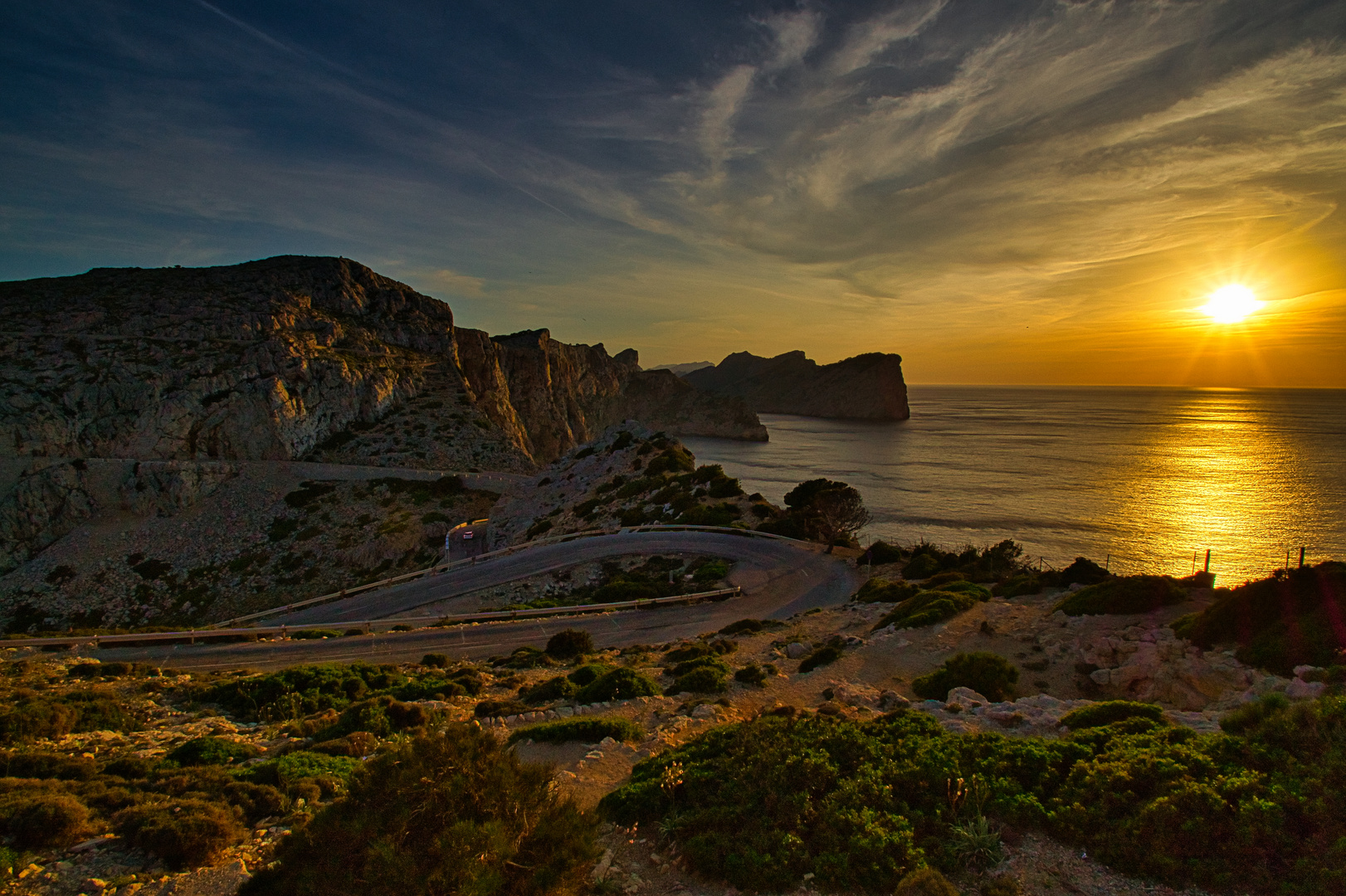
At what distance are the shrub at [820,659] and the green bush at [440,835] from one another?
1055 centimetres

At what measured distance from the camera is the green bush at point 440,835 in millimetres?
4281

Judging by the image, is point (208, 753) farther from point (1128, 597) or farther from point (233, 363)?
point (233, 363)

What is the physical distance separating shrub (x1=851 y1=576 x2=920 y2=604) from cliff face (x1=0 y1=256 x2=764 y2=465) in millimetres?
54255

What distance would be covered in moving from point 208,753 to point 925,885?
401 inches

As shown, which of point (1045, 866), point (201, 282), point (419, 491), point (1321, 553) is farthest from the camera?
point (201, 282)

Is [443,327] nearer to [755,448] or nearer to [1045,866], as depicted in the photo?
[755,448]

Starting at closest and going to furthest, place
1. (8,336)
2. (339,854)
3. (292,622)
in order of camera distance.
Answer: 1. (339,854)
2. (292,622)
3. (8,336)

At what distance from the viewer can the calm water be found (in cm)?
4897

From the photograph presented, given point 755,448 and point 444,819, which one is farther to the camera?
point 755,448

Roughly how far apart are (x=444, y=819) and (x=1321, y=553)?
218 feet

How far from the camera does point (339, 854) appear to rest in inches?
177

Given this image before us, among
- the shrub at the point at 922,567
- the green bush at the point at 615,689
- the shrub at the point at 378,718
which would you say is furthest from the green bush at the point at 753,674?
the shrub at the point at 922,567

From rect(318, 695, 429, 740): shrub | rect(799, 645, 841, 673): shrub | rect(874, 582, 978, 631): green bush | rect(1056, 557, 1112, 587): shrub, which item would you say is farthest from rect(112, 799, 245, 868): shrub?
rect(1056, 557, 1112, 587): shrub

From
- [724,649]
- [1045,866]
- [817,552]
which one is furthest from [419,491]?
[1045,866]
